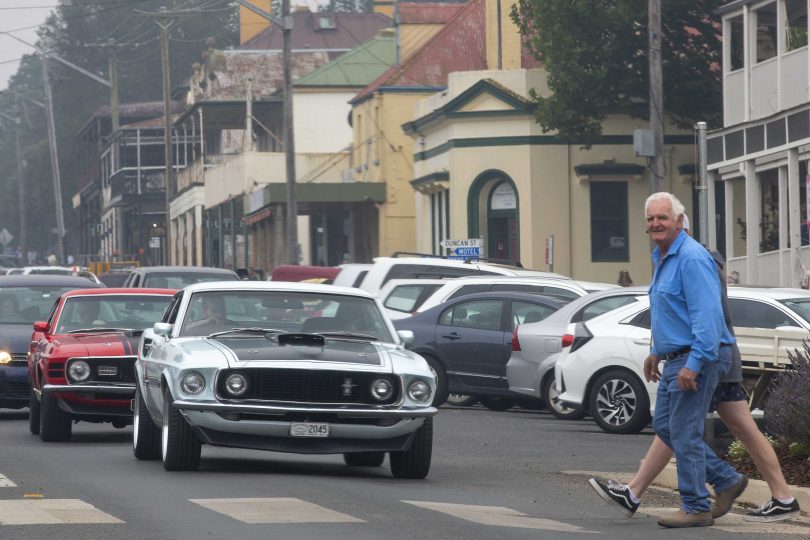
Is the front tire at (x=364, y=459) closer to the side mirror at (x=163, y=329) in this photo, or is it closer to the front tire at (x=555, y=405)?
the side mirror at (x=163, y=329)

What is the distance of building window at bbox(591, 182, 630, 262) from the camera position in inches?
1811

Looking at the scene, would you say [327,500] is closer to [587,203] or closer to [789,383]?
[789,383]

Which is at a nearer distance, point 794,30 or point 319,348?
point 319,348

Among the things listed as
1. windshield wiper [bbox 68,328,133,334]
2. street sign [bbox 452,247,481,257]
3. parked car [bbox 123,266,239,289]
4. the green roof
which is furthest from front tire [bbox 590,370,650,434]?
the green roof

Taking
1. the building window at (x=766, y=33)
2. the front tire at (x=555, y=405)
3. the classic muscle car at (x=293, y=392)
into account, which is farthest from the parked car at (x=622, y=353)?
the building window at (x=766, y=33)

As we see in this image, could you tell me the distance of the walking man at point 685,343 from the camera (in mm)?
9875

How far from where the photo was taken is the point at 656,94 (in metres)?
33.4

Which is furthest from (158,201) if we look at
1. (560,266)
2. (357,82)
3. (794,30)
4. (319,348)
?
(319,348)

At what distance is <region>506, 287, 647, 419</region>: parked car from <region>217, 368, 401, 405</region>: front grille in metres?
8.04

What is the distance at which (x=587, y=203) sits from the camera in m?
45.9

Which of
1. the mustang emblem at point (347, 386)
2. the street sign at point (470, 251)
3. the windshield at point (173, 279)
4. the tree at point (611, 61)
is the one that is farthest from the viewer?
the tree at point (611, 61)

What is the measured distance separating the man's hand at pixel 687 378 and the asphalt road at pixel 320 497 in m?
0.82

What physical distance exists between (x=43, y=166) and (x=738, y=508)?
129 m

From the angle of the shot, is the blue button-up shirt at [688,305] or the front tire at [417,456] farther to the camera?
the front tire at [417,456]
